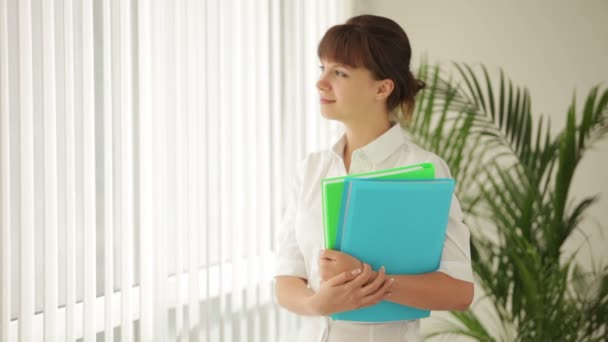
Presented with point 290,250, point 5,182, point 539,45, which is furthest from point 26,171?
point 539,45

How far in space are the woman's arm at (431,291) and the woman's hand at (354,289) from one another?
0.03 meters

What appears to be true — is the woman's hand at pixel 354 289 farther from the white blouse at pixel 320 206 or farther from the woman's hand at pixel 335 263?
the white blouse at pixel 320 206

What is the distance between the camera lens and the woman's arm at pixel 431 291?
1.38 metres

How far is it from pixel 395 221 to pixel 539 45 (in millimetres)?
2139

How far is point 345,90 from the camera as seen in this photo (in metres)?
1.50

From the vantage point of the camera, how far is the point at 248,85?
8.48ft

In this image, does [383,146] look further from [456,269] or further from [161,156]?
[161,156]

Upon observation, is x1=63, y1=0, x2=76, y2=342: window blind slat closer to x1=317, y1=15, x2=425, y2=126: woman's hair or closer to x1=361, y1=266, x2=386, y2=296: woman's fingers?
x1=317, y1=15, x2=425, y2=126: woman's hair

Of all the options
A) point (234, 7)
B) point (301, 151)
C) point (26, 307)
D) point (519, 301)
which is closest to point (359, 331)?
point (26, 307)

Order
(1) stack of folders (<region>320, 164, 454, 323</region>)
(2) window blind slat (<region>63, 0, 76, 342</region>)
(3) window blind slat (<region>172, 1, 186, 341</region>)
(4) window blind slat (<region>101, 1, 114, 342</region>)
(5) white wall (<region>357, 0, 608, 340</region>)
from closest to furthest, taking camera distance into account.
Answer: (1) stack of folders (<region>320, 164, 454, 323</region>), (2) window blind slat (<region>63, 0, 76, 342</region>), (4) window blind slat (<region>101, 1, 114, 342</region>), (3) window blind slat (<region>172, 1, 186, 341</region>), (5) white wall (<region>357, 0, 608, 340</region>)

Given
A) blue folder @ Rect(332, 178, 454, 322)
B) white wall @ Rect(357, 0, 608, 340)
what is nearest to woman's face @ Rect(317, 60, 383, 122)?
blue folder @ Rect(332, 178, 454, 322)

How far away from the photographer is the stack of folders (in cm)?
131

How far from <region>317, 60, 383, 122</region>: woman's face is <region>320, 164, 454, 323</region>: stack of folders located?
0.23 m

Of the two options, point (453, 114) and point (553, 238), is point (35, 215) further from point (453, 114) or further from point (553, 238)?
point (453, 114)
